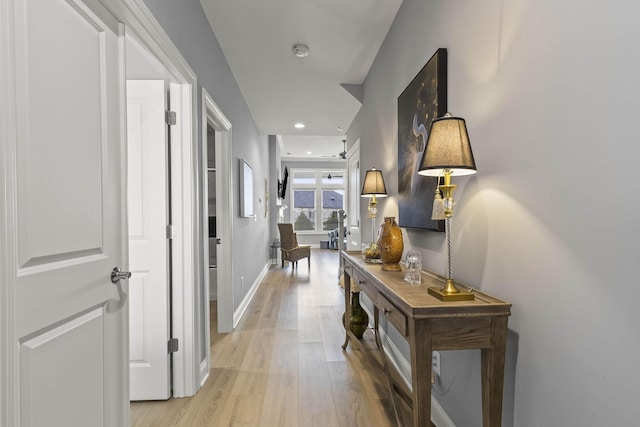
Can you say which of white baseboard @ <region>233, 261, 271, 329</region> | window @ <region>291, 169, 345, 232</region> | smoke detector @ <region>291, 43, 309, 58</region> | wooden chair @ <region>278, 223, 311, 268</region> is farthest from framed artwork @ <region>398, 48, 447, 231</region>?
window @ <region>291, 169, 345, 232</region>

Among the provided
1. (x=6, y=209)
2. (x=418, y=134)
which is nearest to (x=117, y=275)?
(x=6, y=209)

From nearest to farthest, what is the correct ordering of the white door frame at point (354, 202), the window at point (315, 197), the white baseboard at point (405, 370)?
the white baseboard at point (405, 370) < the white door frame at point (354, 202) < the window at point (315, 197)

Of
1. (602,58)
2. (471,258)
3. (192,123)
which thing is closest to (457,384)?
(471,258)

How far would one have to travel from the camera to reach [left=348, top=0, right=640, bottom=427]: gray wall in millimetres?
770

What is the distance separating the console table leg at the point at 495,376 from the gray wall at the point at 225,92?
188 centimetres

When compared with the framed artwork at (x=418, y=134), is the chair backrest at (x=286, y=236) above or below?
below

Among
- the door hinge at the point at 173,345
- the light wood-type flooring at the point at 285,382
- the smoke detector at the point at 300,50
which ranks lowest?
the light wood-type flooring at the point at 285,382

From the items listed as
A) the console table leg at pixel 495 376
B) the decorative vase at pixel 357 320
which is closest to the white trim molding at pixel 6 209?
the console table leg at pixel 495 376

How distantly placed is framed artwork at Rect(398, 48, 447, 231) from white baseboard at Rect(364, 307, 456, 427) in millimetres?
989

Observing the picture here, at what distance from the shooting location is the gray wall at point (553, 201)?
0.77 m

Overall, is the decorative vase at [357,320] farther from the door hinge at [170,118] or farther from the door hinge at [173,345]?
the door hinge at [170,118]

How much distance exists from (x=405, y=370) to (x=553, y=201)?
172cm

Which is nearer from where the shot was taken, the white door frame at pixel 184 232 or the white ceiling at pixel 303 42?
the white door frame at pixel 184 232

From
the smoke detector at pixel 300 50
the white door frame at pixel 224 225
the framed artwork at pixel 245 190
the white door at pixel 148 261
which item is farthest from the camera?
the framed artwork at pixel 245 190
